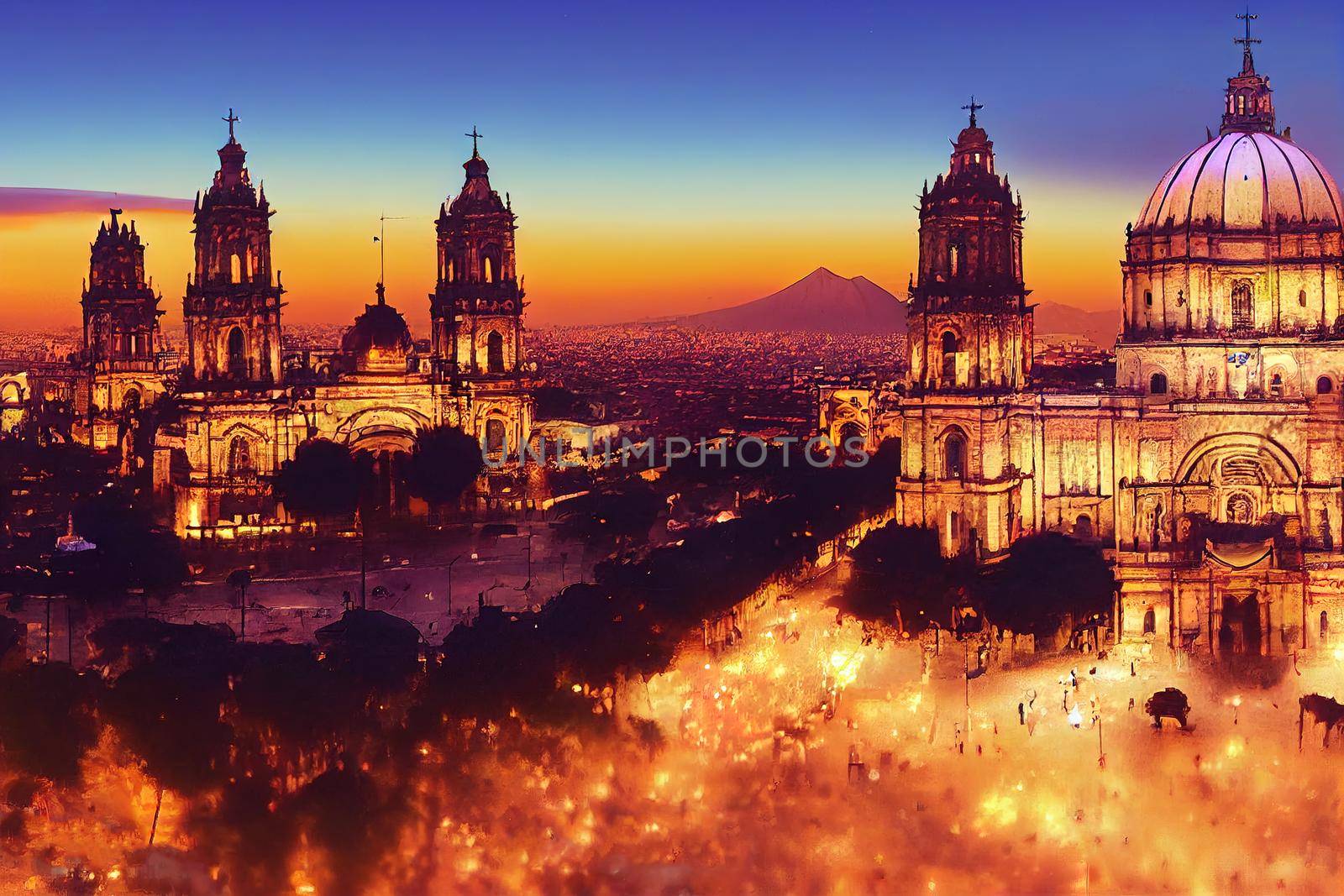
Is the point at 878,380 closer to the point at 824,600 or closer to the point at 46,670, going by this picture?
the point at 824,600

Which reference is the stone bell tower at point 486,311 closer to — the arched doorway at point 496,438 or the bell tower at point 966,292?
the arched doorway at point 496,438

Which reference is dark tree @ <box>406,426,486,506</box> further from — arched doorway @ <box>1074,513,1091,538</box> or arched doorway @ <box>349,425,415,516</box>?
arched doorway @ <box>1074,513,1091,538</box>

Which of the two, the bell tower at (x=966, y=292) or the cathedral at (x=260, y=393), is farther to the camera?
the cathedral at (x=260, y=393)

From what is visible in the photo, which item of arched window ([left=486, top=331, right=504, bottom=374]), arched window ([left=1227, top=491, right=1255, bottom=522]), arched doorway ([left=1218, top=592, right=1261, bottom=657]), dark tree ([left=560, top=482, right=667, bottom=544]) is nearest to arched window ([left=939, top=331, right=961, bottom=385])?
arched window ([left=1227, top=491, right=1255, bottom=522])

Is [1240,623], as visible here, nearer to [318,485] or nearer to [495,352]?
[318,485]

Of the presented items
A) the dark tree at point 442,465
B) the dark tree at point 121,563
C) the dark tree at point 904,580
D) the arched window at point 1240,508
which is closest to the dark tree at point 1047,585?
the dark tree at point 904,580

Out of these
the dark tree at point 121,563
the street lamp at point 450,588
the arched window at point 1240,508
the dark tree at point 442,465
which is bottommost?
the street lamp at point 450,588

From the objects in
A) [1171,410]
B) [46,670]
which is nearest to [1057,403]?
[1171,410]
